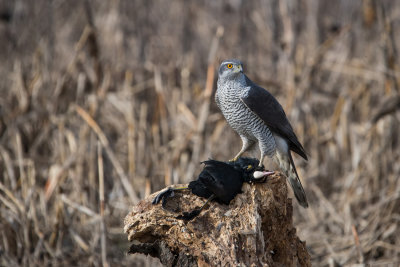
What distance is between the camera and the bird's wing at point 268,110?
3402 mm

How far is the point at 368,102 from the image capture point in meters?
6.48

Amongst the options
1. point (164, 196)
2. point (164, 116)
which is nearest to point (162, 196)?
point (164, 196)

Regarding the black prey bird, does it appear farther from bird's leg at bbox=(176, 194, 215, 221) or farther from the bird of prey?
the bird of prey

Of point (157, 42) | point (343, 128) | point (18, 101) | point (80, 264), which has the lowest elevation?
point (80, 264)

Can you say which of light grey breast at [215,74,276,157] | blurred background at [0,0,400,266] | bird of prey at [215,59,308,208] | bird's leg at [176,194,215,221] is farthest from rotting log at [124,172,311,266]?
blurred background at [0,0,400,266]

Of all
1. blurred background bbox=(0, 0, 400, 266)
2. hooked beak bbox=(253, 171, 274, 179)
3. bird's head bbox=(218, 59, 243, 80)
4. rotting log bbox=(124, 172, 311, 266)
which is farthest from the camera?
blurred background bbox=(0, 0, 400, 266)

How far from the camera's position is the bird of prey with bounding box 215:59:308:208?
3.39 m

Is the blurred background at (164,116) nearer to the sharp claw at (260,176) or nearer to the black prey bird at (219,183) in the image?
the black prey bird at (219,183)

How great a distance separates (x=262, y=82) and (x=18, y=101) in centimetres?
308

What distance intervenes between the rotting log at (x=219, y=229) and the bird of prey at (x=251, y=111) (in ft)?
2.16

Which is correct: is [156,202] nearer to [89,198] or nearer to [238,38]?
[89,198]

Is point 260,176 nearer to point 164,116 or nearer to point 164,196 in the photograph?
point 164,196

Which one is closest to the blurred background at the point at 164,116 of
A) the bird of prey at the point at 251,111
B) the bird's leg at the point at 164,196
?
the bird of prey at the point at 251,111

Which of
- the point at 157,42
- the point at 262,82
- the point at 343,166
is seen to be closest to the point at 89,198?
the point at 262,82
